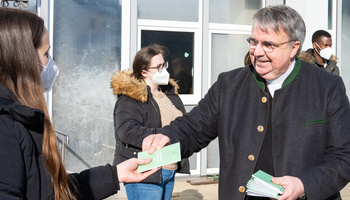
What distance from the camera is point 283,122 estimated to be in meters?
2.65

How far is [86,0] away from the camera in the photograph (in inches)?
278

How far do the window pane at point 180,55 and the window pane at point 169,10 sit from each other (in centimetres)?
29

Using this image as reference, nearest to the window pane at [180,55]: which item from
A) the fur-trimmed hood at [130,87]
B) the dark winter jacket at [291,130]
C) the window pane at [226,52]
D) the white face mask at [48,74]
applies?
the window pane at [226,52]

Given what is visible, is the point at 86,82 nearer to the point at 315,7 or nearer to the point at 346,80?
the point at 315,7

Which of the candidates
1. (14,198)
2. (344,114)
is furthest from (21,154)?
(344,114)

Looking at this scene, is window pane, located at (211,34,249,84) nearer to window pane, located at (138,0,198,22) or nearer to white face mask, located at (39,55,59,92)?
window pane, located at (138,0,198,22)

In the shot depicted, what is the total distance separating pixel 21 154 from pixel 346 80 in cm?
890

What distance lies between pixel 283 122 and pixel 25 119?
5.14 feet

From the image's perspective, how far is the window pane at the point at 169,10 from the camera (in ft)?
24.7

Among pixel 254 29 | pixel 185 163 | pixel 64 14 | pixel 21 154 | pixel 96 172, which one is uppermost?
pixel 64 14

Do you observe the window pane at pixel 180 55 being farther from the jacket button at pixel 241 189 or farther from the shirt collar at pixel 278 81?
the jacket button at pixel 241 189

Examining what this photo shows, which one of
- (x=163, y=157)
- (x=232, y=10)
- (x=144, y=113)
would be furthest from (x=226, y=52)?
(x=163, y=157)

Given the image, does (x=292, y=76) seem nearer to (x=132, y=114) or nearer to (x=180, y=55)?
(x=132, y=114)

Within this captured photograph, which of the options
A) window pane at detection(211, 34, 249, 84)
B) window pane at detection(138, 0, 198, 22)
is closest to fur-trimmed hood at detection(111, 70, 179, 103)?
window pane at detection(138, 0, 198, 22)
